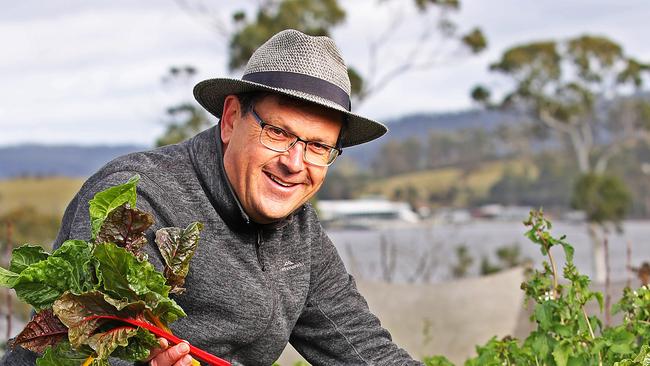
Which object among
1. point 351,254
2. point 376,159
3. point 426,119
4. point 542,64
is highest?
point 426,119

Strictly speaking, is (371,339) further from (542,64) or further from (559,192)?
(559,192)

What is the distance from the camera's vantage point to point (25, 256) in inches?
62.2

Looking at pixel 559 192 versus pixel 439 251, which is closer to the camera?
pixel 439 251

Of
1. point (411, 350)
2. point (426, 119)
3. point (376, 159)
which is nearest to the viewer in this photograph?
point (411, 350)

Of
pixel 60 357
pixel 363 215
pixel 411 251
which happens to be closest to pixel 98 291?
pixel 60 357

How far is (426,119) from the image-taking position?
305 ft

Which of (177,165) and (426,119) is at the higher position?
(426,119)

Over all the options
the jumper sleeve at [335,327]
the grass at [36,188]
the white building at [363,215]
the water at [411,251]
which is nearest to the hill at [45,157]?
the grass at [36,188]

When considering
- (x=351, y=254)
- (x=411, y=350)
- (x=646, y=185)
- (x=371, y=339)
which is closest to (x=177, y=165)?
(x=371, y=339)

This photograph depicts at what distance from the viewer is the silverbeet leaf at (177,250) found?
168 centimetres

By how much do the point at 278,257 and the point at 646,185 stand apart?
48289 mm

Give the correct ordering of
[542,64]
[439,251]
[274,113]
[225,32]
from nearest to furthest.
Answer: [274,113]
[439,251]
[225,32]
[542,64]

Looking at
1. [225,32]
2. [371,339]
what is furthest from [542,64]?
[371,339]

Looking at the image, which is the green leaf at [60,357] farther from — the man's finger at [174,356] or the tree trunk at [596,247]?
the tree trunk at [596,247]
